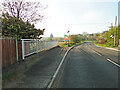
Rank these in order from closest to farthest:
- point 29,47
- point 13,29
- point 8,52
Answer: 1. point 8,52
2. point 29,47
3. point 13,29

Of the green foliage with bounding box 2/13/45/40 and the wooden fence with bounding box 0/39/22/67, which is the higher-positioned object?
the green foliage with bounding box 2/13/45/40

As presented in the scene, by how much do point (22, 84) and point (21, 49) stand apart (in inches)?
137

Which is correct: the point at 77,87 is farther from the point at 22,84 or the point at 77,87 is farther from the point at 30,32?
the point at 30,32

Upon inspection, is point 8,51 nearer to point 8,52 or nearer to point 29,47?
point 8,52

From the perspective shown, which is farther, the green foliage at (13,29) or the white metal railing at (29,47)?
the green foliage at (13,29)

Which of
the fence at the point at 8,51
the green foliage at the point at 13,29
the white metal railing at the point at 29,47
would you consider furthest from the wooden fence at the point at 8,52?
the green foliage at the point at 13,29

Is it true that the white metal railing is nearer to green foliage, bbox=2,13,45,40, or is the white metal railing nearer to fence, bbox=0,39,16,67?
fence, bbox=0,39,16,67

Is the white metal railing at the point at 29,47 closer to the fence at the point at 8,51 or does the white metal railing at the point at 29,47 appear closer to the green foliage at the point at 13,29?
the fence at the point at 8,51

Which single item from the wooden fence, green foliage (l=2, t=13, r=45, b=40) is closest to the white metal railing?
the wooden fence

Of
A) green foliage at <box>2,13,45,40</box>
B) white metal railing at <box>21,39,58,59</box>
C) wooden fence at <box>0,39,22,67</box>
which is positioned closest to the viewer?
wooden fence at <box>0,39,22,67</box>

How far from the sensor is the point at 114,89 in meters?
3.81

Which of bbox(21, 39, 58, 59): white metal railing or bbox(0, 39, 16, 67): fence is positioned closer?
bbox(0, 39, 16, 67): fence

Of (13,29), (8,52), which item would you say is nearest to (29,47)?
(13,29)

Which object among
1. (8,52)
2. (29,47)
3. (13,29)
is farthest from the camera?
(13,29)
